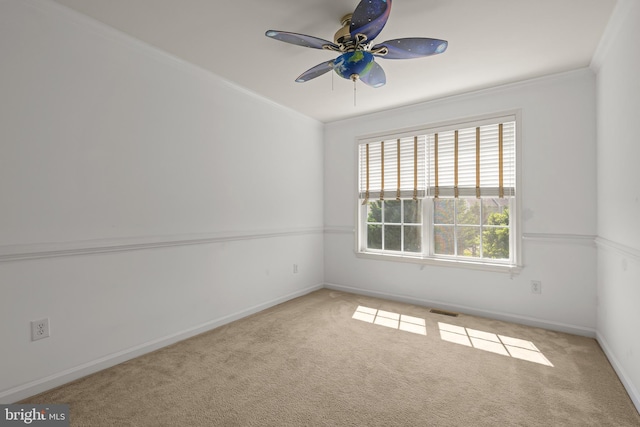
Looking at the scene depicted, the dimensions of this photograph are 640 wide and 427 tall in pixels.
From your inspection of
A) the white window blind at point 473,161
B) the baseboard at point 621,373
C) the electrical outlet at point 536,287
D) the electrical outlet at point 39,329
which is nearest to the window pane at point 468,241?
the white window blind at point 473,161

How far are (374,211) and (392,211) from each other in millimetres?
281

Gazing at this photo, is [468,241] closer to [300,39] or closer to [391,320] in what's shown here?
[391,320]

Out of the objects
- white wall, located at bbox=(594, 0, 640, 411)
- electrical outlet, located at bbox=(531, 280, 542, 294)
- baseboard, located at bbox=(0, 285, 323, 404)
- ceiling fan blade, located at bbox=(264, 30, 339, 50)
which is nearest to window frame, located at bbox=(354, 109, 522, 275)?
electrical outlet, located at bbox=(531, 280, 542, 294)

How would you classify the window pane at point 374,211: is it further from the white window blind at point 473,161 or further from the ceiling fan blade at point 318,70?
the ceiling fan blade at point 318,70

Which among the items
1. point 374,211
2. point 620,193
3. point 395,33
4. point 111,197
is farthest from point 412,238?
point 111,197

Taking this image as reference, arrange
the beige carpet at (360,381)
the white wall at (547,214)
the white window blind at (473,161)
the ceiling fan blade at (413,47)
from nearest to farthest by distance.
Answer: the beige carpet at (360,381) < the ceiling fan blade at (413,47) < the white wall at (547,214) < the white window blind at (473,161)

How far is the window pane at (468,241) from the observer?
3.65m

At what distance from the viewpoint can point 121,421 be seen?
5.85 feet

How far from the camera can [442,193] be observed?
3814 millimetres

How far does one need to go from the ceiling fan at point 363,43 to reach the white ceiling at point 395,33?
0.25 m

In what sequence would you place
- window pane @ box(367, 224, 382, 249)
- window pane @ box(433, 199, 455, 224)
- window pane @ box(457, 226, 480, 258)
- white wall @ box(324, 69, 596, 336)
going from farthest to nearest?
window pane @ box(367, 224, 382, 249) → window pane @ box(433, 199, 455, 224) → window pane @ box(457, 226, 480, 258) → white wall @ box(324, 69, 596, 336)

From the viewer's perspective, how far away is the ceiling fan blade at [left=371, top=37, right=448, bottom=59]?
1.94 metres

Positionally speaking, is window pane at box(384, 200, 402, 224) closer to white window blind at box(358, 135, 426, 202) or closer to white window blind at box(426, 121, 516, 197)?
white window blind at box(358, 135, 426, 202)

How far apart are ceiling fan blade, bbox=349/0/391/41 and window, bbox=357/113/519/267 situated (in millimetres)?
2251
